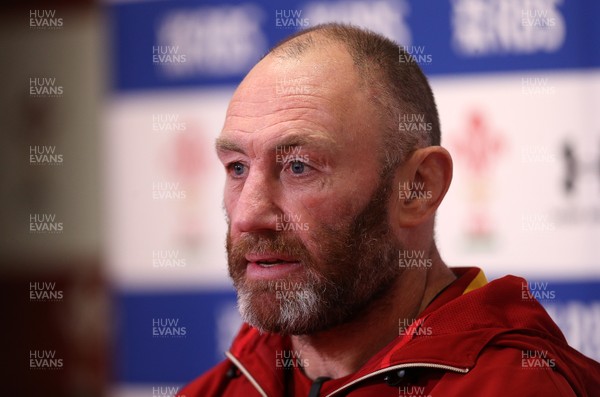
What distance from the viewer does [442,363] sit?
143 cm

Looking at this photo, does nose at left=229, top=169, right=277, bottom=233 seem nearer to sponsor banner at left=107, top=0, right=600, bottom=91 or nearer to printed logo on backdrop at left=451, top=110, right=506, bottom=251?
sponsor banner at left=107, top=0, right=600, bottom=91

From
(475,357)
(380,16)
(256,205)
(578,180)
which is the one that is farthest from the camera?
(380,16)

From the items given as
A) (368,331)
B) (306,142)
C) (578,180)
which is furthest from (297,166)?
(578,180)

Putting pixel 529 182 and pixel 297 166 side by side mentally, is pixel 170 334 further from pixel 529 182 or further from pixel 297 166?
pixel 297 166

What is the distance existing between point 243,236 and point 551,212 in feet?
4.75

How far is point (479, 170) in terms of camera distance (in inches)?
108

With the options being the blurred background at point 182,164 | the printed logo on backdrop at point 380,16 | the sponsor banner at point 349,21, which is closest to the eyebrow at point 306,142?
the sponsor banner at point 349,21

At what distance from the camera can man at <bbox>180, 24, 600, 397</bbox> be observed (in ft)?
4.91

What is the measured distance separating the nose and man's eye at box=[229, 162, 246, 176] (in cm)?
8

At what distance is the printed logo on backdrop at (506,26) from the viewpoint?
8.79ft

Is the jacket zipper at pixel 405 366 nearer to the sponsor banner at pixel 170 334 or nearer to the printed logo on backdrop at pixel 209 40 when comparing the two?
the sponsor banner at pixel 170 334

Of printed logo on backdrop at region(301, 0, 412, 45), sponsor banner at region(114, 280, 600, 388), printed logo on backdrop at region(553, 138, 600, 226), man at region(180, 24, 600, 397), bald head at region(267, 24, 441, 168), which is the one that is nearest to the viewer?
man at region(180, 24, 600, 397)

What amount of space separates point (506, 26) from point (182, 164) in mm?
1290

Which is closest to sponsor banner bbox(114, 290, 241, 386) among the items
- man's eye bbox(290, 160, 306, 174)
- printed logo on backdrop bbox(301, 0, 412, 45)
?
printed logo on backdrop bbox(301, 0, 412, 45)
